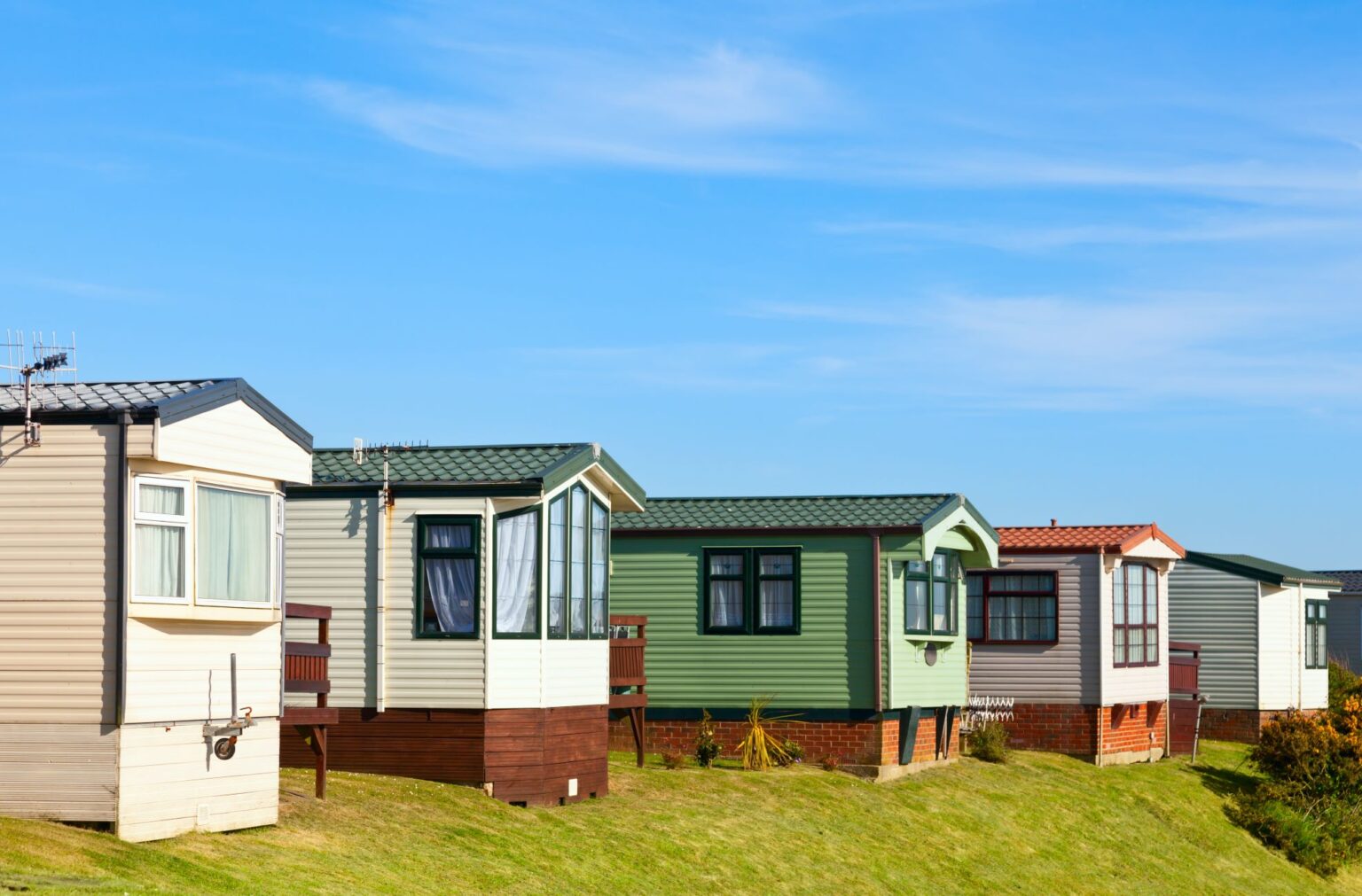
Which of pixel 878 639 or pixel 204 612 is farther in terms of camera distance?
pixel 878 639

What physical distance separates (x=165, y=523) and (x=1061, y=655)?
A: 23.0m

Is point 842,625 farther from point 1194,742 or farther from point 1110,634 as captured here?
point 1194,742

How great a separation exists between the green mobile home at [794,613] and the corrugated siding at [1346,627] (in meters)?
28.6

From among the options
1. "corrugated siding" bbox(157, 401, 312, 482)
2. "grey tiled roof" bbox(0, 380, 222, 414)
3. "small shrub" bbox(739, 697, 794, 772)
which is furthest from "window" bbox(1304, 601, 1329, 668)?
"grey tiled roof" bbox(0, 380, 222, 414)

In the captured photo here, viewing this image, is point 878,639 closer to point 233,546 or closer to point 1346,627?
point 233,546

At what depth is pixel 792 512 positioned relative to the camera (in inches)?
1215

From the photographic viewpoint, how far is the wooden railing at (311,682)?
19.5 m

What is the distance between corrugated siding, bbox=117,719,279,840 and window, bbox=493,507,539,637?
4441mm

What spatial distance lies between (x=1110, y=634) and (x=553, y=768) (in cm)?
1643

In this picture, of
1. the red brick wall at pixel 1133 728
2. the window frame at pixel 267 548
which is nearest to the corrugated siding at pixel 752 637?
the red brick wall at pixel 1133 728

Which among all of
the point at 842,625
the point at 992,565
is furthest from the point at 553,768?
the point at 992,565

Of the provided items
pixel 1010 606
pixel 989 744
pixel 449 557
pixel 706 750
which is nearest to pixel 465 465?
pixel 449 557

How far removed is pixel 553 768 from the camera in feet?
76.1

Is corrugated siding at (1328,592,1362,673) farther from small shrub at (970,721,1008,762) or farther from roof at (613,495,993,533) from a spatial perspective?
roof at (613,495,993,533)
